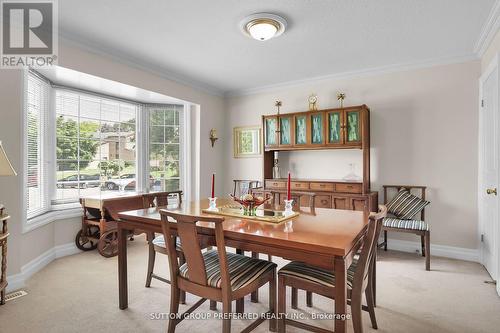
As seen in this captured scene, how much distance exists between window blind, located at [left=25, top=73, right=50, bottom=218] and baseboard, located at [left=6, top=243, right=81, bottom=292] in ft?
1.60

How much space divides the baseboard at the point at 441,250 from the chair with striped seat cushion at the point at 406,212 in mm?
128

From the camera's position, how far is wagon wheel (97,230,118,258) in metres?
3.48

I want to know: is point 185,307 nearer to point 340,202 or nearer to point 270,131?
point 340,202

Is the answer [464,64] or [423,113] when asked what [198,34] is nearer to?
[423,113]

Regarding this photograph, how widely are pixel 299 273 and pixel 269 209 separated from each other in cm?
76

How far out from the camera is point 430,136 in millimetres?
3611

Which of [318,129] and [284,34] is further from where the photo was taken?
[318,129]

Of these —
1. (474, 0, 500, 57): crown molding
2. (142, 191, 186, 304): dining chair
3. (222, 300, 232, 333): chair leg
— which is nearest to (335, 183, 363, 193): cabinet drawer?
(474, 0, 500, 57): crown molding

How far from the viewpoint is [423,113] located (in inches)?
144

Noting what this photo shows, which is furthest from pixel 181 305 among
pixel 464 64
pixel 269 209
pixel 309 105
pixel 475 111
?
pixel 464 64

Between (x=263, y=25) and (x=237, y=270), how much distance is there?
215 cm

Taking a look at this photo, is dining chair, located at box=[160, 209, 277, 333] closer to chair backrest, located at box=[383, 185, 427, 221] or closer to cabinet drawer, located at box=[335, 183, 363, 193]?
cabinet drawer, located at box=[335, 183, 363, 193]

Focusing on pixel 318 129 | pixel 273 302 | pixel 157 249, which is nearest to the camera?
pixel 273 302

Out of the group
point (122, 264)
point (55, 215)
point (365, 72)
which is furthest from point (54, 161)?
point (365, 72)
